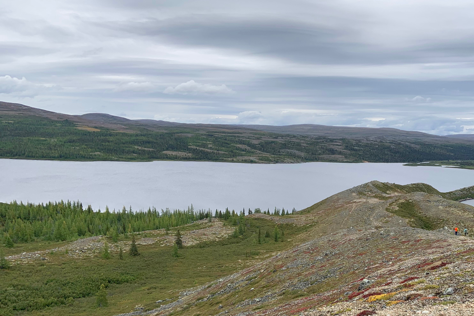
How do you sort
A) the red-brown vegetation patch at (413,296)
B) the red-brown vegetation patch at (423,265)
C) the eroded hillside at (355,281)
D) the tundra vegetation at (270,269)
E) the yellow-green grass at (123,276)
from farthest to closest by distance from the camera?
the yellow-green grass at (123,276) → the red-brown vegetation patch at (423,265) → the tundra vegetation at (270,269) → the eroded hillside at (355,281) → the red-brown vegetation patch at (413,296)

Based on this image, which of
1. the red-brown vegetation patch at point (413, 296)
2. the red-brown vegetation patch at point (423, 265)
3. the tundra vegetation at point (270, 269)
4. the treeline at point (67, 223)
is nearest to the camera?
the red-brown vegetation patch at point (413, 296)

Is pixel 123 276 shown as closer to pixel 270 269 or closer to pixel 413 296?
pixel 270 269

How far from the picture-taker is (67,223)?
366 feet

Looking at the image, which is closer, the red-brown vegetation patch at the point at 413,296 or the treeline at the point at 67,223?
the red-brown vegetation patch at the point at 413,296

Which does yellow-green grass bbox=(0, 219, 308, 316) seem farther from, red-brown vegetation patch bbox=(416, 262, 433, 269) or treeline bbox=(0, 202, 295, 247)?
red-brown vegetation patch bbox=(416, 262, 433, 269)

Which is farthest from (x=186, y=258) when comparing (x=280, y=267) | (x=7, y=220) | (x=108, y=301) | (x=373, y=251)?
(x=7, y=220)

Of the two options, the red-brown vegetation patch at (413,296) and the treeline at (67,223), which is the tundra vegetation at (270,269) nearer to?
the red-brown vegetation patch at (413,296)

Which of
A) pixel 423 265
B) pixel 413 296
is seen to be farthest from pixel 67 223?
pixel 413 296

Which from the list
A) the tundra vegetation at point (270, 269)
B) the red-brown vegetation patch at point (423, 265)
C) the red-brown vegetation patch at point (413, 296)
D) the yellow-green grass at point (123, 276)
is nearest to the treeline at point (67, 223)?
the tundra vegetation at point (270, 269)

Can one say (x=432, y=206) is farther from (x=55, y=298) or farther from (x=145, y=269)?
(x=55, y=298)

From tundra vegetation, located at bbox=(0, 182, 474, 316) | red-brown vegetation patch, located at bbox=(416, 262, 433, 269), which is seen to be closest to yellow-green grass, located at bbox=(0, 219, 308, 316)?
tundra vegetation, located at bbox=(0, 182, 474, 316)

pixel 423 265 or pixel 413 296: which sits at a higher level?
pixel 413 296

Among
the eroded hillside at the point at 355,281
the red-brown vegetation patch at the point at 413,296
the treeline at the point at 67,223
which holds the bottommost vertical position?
the treeline at the point at 67,223

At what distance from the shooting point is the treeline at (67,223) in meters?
97.0
